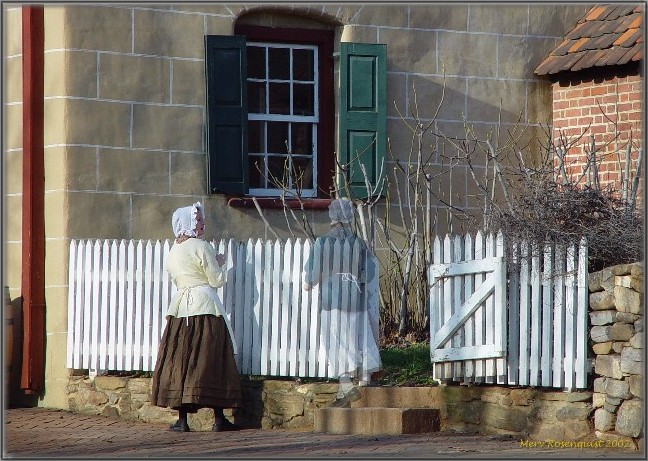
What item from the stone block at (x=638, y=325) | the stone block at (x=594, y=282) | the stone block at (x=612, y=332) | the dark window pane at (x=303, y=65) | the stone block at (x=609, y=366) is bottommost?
the stone block at (x=609, y=366)

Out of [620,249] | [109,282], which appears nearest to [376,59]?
[109,282]

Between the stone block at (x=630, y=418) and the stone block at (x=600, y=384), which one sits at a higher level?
the stone block at (x=600, y=384)

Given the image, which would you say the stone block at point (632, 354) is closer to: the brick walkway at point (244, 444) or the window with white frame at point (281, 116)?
the brick walkway at point (244, 444)

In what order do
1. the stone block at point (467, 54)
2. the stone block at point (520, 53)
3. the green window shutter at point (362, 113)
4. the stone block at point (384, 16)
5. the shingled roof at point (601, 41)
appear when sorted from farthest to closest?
the stone block at point (520, 53)
the stone block at point (467, 54)
the stone block at point (384, 16)
the green window shutter at point (362, 113)
the shingled roof at point (601, 41)

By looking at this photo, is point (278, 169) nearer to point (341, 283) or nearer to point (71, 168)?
point (71, 168)

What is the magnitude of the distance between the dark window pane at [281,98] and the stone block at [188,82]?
83cm

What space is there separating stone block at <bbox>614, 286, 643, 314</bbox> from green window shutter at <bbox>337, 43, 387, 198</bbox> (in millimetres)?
4629

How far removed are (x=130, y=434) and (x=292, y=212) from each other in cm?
331

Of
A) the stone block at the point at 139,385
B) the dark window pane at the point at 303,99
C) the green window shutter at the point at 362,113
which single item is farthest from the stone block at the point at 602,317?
the dark window pane at the point at 303,99

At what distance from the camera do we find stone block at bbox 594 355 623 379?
336 inches

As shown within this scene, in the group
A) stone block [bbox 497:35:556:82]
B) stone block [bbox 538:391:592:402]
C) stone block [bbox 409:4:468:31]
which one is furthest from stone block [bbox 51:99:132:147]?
stone block [bbox 538:391:592:402]

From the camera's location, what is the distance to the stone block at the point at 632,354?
843 centimetres

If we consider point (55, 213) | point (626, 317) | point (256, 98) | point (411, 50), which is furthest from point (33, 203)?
point (626, 317)

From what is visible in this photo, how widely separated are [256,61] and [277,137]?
79 cm
